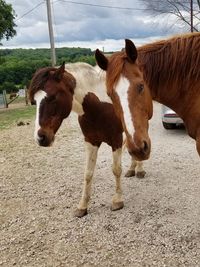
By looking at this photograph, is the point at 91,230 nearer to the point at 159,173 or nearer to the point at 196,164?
the point at 159,173

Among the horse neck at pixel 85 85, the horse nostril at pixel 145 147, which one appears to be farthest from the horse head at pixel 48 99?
the horse nostril at pixel 145 147

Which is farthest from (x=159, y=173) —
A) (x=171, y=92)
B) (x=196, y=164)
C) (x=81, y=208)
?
(x=171, y=92)

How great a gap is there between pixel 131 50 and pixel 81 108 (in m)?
1.48

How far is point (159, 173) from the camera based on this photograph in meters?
5.38

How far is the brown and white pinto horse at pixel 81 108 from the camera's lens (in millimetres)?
3600

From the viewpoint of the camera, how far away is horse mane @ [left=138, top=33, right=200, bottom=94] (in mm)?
2816

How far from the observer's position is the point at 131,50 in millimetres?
2588

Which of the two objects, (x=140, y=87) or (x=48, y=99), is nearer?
(x=140, y=87)

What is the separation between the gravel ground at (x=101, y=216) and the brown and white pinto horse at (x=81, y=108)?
35 cm

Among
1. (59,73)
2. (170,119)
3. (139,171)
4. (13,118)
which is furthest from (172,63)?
(13,118)

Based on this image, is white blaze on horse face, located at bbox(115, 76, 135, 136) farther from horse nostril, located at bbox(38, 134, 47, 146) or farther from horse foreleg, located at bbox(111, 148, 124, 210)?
horse foreleg, located at bbox(111, 148, 124, 210)

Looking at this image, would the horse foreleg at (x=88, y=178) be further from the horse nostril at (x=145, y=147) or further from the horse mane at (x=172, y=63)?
the horse nostril at (x=145, y=147)

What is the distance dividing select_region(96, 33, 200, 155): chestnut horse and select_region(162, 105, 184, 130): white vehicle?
16.8 feet

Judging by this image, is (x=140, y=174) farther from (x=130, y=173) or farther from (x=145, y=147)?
(x=145, y=147)
